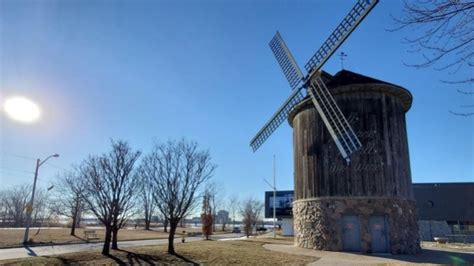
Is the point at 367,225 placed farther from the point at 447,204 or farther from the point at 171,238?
the point at 447,204

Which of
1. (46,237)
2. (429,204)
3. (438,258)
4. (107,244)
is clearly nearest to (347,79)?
(438,258)

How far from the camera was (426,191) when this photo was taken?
152ft

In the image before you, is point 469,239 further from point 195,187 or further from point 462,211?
point 195,187

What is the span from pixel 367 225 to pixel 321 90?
357 inches

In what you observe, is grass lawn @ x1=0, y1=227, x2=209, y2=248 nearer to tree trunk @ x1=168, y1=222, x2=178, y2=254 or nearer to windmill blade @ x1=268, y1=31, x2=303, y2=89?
tree trunk @ x1=168, y1=222, x2=178, y2=254

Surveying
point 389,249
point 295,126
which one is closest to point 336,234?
point 389,249

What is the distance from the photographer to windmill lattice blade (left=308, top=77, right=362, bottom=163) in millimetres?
21500

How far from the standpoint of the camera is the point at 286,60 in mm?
27766

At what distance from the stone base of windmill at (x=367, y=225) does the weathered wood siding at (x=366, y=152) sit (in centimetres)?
58

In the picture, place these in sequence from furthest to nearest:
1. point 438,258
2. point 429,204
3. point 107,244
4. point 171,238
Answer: point 429,204
point 171,238
point 438,258
point 107,244

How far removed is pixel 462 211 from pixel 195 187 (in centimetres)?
3757

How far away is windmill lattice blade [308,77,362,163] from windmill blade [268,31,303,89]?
1.93 metres

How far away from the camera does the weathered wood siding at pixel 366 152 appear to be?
22484 millimetres

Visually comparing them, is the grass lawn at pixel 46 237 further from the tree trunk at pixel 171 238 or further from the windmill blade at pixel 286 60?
the windmill blade at pixel 286 60
